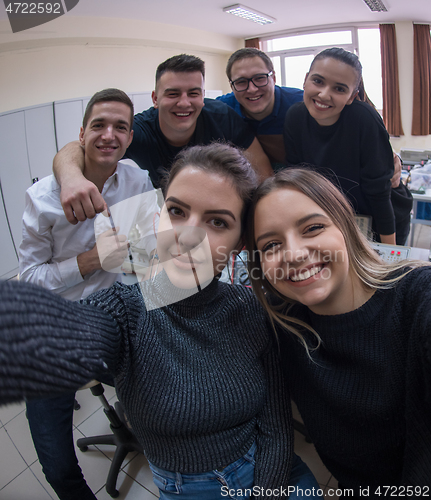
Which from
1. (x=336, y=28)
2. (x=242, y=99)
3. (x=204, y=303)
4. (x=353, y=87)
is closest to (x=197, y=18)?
(x=242, y=99)

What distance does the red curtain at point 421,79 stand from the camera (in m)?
4.72

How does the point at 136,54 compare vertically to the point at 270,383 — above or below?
above

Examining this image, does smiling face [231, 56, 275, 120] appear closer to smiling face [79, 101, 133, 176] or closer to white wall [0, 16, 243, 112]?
white wall [0, 16, 243, 112]

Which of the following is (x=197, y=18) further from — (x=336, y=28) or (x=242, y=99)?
(x=336, y=28)

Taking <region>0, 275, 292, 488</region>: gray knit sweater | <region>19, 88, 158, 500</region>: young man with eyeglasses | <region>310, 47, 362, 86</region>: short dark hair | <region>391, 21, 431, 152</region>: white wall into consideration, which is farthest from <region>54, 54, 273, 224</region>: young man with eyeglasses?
<region>391, 21, 431, 152</region>: white wall

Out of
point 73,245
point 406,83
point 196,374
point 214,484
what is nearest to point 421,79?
point 406,83

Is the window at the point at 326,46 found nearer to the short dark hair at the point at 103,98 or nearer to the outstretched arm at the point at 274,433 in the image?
the short dark hair at the point at 103,98

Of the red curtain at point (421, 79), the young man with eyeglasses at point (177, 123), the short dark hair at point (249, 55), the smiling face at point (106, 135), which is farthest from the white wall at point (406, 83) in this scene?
the smiling face at point (106, 135)

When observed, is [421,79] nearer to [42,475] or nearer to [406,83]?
[406,83]

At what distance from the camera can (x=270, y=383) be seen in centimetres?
95

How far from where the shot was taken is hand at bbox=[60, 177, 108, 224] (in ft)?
3.31

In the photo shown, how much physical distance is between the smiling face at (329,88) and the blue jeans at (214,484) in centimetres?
142

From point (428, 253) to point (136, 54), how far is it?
67.6 inches

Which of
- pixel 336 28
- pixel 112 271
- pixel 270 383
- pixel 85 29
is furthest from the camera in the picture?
pixel 336 28
